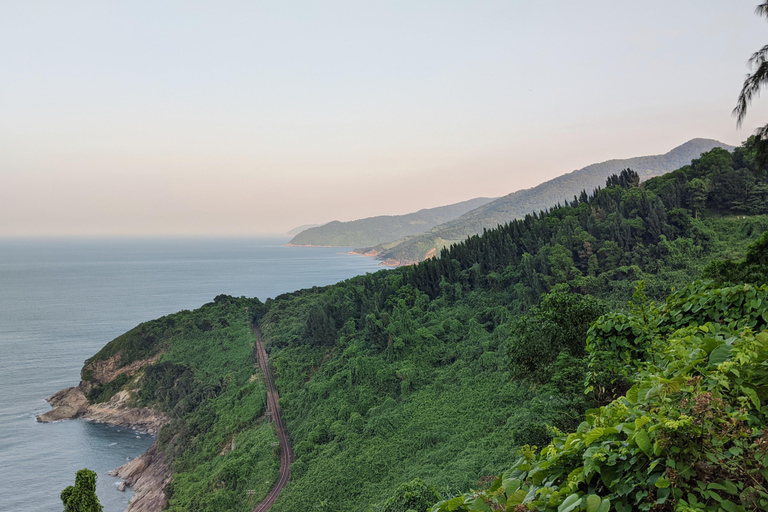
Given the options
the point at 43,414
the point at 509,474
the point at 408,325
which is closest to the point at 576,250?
the point at 408,325

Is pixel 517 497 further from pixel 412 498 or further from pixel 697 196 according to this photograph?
pixel 697 196

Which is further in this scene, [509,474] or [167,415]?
[167,415]

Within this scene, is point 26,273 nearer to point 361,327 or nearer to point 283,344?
point 283,344

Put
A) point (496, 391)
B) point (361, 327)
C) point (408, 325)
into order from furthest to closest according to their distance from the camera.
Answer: point (361, 327) < point (408, 325) < point (496, 391)

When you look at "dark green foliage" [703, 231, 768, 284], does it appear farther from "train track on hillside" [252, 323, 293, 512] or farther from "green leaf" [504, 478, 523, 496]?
"train track on hillside" [252, 323, 293, 512]

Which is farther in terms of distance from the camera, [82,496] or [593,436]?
[82,496]

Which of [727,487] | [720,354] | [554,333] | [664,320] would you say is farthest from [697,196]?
[727,487]

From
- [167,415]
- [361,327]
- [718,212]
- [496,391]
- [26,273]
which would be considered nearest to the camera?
[496,391]
